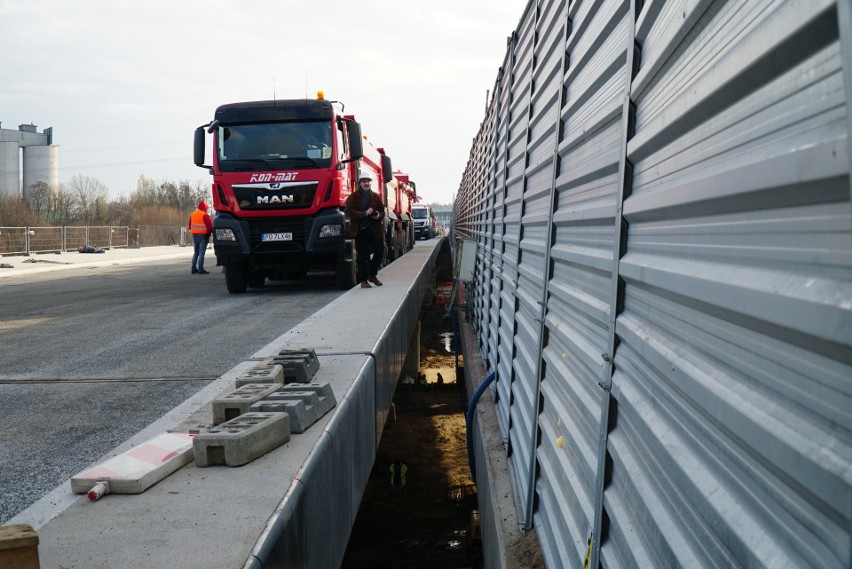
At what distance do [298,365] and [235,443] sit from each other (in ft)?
5.15

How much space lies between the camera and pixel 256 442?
11.2ft

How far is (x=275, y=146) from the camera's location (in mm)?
12812

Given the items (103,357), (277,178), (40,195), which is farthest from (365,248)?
(40,195)

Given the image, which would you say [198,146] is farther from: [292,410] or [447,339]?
[292,410]

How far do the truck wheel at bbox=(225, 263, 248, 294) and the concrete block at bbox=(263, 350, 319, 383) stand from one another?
8.55 meters

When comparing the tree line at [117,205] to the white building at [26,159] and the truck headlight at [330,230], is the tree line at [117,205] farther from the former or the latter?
the truck headlight at [330,230]

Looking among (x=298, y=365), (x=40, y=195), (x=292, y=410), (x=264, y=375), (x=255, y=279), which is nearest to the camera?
(x=292, y=410)

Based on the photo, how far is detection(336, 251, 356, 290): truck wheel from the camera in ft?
43.8

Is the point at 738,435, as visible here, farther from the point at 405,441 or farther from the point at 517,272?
the point at 405,441

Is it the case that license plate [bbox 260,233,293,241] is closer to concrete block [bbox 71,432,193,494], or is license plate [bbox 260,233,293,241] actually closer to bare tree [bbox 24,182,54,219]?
concrete block [bbox 71,432,193,494]

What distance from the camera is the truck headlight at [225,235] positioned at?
12742mm

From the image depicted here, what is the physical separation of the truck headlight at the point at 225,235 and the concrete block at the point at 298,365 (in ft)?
25.9

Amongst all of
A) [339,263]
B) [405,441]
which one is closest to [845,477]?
[405,441]

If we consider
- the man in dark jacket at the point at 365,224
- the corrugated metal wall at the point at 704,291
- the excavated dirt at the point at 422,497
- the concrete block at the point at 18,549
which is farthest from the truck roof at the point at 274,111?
the concrete block at the point at 18,549
